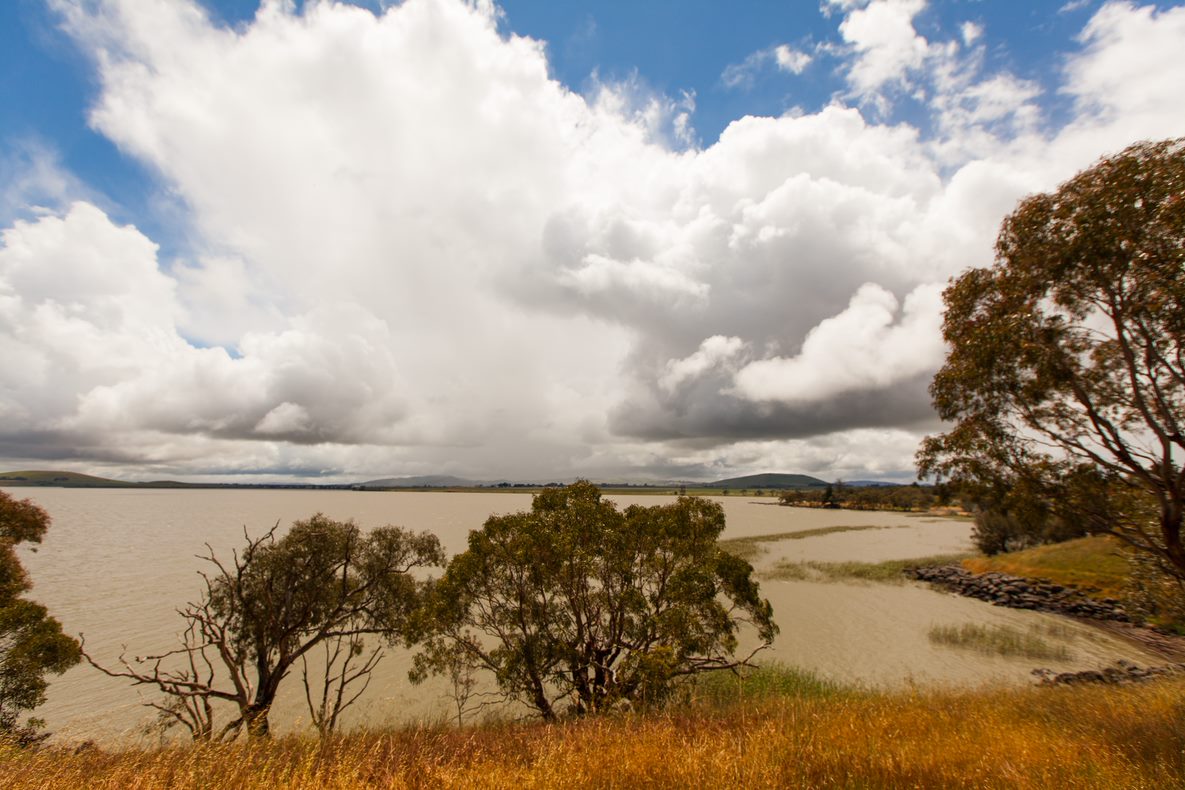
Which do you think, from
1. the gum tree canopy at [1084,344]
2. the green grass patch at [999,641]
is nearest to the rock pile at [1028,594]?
the green grass patch at [999,641]

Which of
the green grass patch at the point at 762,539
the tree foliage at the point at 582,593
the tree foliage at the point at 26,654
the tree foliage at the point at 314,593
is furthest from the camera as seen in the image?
the green grass patch at the point at 762,539

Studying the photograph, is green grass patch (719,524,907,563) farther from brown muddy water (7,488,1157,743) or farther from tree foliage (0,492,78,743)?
tree foliage (0,492,78,743)

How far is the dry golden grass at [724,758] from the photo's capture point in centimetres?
666

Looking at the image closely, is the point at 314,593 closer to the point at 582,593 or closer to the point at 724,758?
the point at 582,593

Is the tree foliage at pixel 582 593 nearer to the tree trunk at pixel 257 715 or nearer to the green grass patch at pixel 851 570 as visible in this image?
the tree trunk at pixel 257 715

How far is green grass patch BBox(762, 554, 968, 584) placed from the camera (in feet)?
164

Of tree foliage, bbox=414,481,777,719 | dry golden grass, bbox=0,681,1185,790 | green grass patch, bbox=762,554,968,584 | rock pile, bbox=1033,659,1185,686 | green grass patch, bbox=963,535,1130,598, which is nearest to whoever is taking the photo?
dry golden grass, bbox=0,681,1185,790

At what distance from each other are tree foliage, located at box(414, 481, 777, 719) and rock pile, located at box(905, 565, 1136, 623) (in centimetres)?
3840

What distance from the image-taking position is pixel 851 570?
→ 53.8 metres

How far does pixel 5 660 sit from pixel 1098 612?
64.2 m

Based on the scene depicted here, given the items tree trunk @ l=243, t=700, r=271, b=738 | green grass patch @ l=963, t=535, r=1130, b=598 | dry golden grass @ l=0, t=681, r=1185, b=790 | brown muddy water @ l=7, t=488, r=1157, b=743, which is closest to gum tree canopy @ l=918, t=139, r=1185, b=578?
dry golden grass @ l=0, t=681, r=1185, b=790

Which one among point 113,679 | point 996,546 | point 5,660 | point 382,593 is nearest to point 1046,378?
point 382,593

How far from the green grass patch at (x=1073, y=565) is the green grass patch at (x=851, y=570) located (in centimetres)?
716

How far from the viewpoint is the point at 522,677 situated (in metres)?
16.4
